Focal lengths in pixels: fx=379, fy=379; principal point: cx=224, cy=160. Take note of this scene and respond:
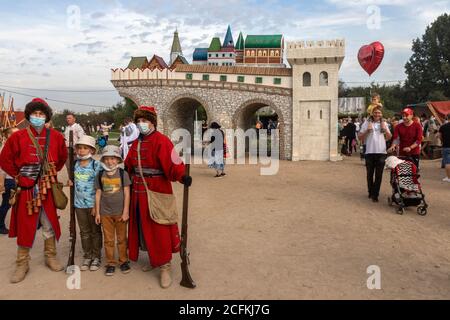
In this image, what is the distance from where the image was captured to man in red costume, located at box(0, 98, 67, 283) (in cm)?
417

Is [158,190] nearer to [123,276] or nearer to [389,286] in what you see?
[123,276]

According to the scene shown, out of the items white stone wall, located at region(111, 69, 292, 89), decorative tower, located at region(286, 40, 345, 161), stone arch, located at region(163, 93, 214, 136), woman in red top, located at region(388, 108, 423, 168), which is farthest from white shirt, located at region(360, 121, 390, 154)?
stone arch, located at region(163, 93, 214, 136)

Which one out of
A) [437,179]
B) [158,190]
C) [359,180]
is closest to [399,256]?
[158,190]

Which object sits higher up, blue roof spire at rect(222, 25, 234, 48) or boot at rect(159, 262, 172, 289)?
blue roof spire at rect(222, 25, 234, 48)

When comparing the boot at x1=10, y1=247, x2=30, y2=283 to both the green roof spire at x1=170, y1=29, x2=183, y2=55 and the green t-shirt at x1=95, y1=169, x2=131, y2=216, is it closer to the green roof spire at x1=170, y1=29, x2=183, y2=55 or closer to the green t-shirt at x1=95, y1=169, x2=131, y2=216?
the green t-shirt at x1=95, y1=169, x2=131, y2=216

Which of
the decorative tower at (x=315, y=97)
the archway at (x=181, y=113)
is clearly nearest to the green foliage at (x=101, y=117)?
the archway at (x=181, y=113)

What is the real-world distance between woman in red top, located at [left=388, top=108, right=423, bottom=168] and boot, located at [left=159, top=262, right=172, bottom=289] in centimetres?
546

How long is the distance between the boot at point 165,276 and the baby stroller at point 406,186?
4.73m

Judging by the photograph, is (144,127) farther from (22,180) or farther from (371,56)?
(371,56)

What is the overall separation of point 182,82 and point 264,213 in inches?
509

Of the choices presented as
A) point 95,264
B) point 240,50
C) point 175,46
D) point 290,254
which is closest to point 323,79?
point 290,254

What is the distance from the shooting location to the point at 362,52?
1462 cm

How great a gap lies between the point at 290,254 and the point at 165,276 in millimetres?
1680

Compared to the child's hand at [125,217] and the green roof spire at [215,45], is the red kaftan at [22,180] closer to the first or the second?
the child's hand at [125,217]
